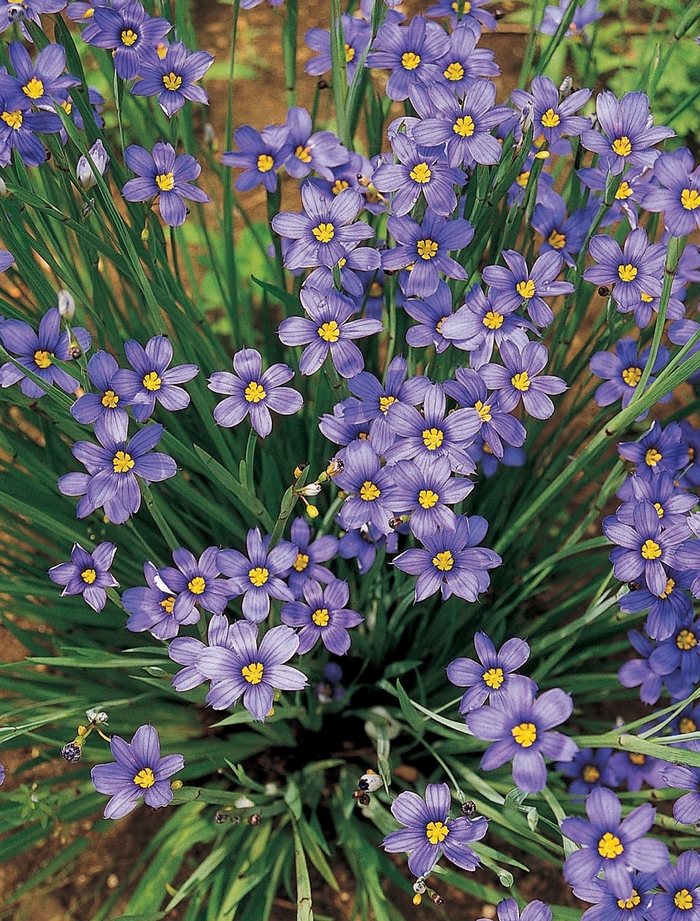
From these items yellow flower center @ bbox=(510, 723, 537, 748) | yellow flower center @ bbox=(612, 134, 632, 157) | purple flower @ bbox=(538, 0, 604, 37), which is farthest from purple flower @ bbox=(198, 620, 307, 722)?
purple flower @ bbox=(538, 0, 604, 37)

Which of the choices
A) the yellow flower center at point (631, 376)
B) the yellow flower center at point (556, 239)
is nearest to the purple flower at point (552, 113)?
the yellow flower center at point (556, 239)

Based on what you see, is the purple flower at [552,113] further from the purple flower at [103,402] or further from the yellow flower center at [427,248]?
the purple flower at [103,402]

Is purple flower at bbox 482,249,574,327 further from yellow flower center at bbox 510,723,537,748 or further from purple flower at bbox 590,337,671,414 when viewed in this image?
yellow flower center at bbox 510,723,537,748

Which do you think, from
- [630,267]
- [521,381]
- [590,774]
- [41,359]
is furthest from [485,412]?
[590,774]

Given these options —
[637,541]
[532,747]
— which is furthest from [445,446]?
[532,747]

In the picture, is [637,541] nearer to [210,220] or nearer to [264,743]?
[264,743]

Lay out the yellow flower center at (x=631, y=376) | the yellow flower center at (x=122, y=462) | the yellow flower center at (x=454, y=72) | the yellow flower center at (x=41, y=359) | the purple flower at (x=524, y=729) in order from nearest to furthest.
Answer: the purple flower at (x=524, y=729)
the yellow flower center at (x=122, y=462)
the yellow flower center at (x=41, y=359)
the yellow flower center at (x=454, y=72)
the yellow flower center at (x=631, y=376)

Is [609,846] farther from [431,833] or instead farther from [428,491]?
[428,491]
